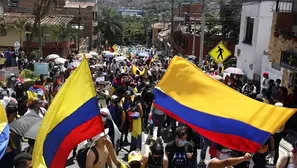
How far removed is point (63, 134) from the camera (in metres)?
5.27

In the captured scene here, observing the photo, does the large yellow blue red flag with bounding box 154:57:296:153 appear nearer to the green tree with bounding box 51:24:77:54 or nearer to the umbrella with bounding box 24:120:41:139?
the umbrella with bounding box 24:120:41:139

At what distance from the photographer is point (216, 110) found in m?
5.93

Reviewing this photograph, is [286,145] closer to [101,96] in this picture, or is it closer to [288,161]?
[101,96]

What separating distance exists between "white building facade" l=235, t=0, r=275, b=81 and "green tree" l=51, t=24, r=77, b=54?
22099 mm

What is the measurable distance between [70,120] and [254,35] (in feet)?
62.9

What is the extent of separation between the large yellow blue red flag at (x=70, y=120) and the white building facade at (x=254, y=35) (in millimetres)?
16964

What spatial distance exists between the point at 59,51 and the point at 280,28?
106ft

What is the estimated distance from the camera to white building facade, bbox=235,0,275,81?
22.2m

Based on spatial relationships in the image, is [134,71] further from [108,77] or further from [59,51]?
[59,51]

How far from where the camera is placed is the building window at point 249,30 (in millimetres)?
24356

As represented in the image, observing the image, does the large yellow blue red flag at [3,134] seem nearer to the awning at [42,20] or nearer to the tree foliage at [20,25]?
the tree foliage at [20,25]

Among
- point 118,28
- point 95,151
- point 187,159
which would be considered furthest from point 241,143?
point 118,28

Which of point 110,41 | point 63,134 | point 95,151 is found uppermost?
point 63,134

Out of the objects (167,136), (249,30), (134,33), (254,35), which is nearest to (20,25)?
(249,30)
